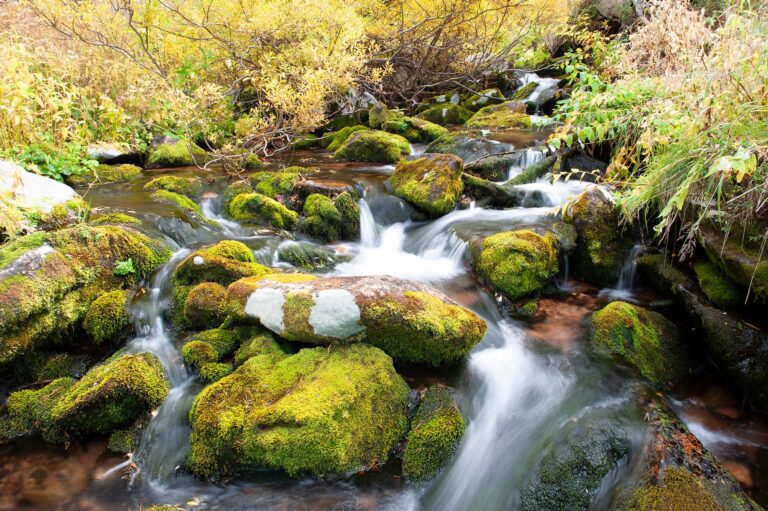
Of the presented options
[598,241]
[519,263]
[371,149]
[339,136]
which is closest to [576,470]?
[519,263]

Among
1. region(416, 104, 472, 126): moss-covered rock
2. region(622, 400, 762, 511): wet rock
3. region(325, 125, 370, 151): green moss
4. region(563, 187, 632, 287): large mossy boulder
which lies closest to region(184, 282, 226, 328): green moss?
region(622, 400, 762, 511): wet rock

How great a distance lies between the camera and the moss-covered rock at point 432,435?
10.5 ft

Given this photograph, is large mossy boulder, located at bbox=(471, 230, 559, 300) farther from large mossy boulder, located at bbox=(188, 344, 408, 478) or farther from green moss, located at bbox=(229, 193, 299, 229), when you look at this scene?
green moss, located at bbox=(229, 193, 299, 229)

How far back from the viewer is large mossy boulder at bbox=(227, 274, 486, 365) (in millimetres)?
3736

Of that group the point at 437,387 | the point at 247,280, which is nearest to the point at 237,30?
the point at 247,280

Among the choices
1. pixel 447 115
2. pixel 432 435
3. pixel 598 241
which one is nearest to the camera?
pixel 432 435

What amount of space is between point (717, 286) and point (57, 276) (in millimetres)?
6463

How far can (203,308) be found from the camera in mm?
4406

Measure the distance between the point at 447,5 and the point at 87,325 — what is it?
1292 centimetres

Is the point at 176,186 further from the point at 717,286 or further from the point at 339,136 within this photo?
the point at 717,286

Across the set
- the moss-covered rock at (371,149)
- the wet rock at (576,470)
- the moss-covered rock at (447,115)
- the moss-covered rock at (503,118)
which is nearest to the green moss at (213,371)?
the wet rock at (576,470)

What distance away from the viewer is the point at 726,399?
388cm

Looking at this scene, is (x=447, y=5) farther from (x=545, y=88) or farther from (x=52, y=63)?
(x=52, y=63)

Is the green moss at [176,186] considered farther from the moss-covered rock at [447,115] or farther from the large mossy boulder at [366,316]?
the moss-covered rock at [447,115]
